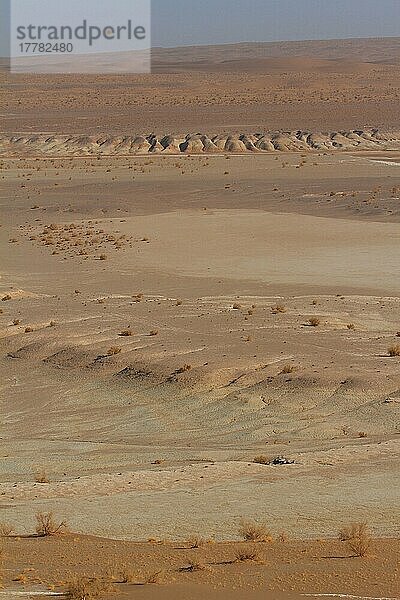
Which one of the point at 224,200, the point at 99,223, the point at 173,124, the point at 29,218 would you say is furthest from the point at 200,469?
the point at 173,124

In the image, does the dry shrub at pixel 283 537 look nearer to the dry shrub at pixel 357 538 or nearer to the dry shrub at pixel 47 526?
the dry shrub at pixel 357 538

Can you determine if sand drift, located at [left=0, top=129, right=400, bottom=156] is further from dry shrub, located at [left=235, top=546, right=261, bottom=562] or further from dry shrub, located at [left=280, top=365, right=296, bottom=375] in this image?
dry shrub, located at [left=235, top=546, right=261, bottom=562]

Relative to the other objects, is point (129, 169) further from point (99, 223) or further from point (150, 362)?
point (150, 362)

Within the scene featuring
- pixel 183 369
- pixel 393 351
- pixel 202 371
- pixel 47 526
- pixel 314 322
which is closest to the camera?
pixel 47 526

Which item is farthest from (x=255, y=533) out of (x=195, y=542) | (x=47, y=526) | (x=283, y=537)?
(x=47, y=526)

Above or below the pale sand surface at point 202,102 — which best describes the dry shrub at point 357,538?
above

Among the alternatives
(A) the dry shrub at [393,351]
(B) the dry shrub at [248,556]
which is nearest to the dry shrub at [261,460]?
(B) the dry shrub at [248,556]

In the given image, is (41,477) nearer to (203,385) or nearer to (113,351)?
(203,385)
